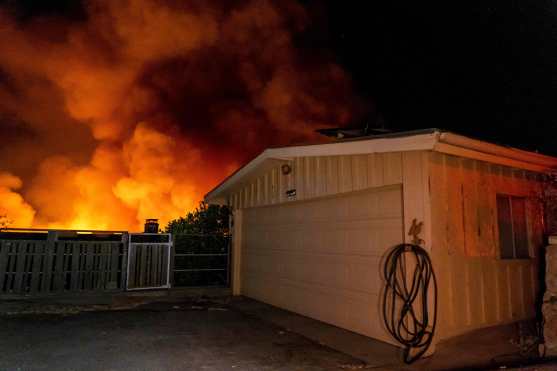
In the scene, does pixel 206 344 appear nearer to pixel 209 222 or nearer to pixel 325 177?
pixel 325 177

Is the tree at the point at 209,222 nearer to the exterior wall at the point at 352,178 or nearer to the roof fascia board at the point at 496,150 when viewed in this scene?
the exterior wall at the point at 352,178

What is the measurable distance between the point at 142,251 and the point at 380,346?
6.44 metres

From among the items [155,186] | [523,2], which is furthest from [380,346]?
[155,186]

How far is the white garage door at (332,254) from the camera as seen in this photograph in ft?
16.6

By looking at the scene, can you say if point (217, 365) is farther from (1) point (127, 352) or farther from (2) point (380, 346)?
(2) point (380, 346)

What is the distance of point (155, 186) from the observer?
2083cm

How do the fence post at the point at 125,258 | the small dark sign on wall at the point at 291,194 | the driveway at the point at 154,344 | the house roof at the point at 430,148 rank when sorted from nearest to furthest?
the driveway at the point at 154,344 → the house roof at the point at 430,148 → the small dark sign on wall at the point at 291,194 → the fence post at the point at 125,258

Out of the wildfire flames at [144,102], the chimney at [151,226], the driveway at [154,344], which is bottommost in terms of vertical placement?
the driveway at [154,344]

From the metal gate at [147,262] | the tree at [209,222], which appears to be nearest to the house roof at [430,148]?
the metal gate at [147,262]

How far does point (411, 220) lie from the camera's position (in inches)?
177

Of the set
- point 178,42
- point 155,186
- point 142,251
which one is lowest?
point 142,251

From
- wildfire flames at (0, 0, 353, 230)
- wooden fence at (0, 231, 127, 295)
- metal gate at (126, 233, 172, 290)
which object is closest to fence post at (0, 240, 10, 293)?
wooden fence at (0, 231, 127, 295)

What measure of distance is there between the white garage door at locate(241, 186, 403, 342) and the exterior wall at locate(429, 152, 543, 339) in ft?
1.77

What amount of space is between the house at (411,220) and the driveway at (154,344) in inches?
42.2
